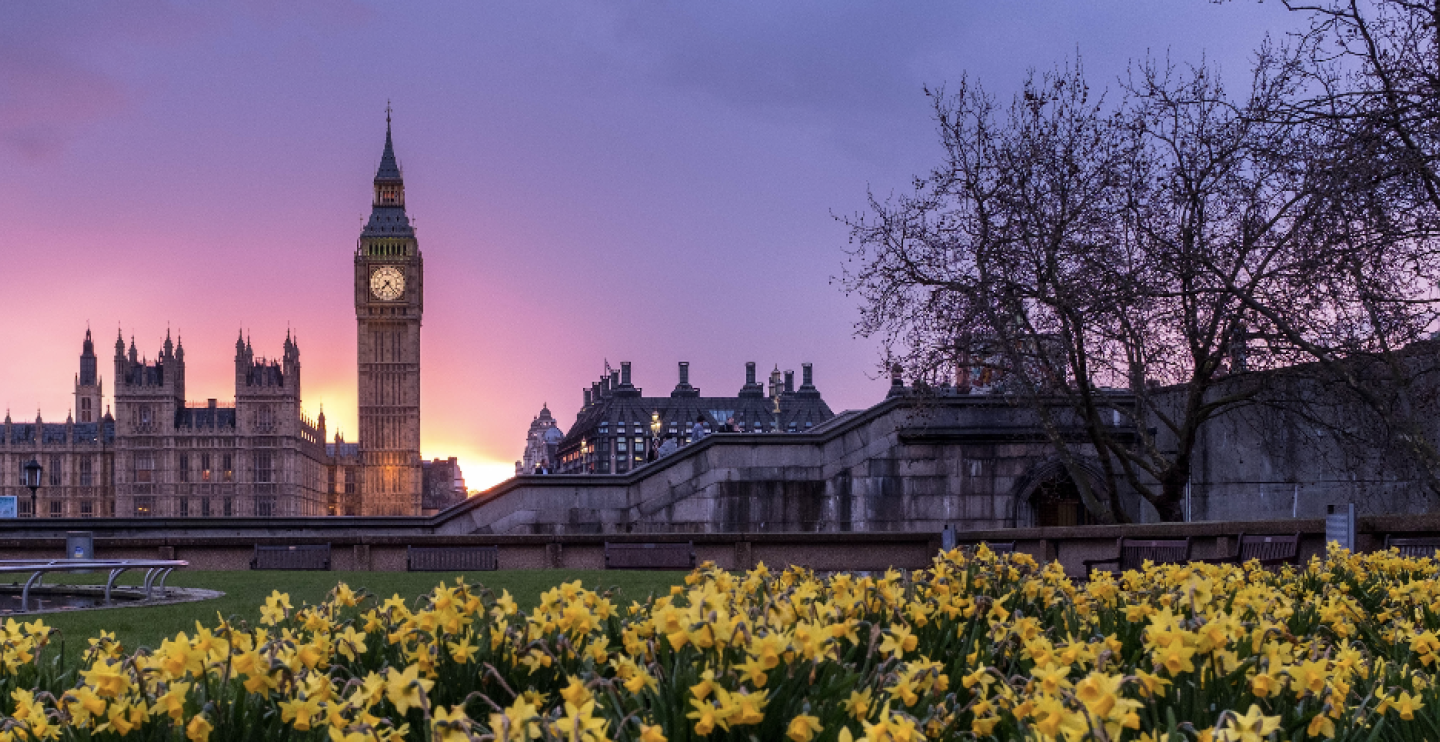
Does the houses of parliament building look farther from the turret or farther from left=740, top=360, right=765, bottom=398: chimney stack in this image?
left=740, top=360, right=765, bottom=398: chimney stack

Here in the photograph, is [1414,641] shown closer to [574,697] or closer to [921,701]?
[921,701]

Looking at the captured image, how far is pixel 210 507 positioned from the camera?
400 feet

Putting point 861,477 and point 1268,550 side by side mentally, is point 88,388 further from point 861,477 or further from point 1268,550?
point 1268,550

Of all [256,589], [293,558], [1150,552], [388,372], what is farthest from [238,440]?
[1150,552]

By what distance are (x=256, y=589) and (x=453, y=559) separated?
508 centimetres

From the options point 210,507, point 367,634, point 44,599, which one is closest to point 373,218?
point 210,507

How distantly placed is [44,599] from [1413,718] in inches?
566

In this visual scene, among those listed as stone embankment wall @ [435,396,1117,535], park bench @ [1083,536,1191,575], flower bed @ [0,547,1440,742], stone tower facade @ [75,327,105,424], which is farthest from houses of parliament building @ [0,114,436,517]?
flower bed @ [0,547,1440,742]

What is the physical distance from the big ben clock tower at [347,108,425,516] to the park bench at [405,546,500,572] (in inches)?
4370

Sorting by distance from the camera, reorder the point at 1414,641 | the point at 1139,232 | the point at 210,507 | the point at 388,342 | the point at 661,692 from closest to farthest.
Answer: the point at 661,692, the point at 1414,641, the point at 1139,232, the point at 210,507, the point at 388,342

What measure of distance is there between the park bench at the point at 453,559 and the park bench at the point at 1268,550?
10196 millimetres

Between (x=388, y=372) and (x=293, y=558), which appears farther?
(x=388, y=372)

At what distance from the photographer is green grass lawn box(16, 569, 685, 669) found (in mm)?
9492

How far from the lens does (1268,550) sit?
11906 millimetres
